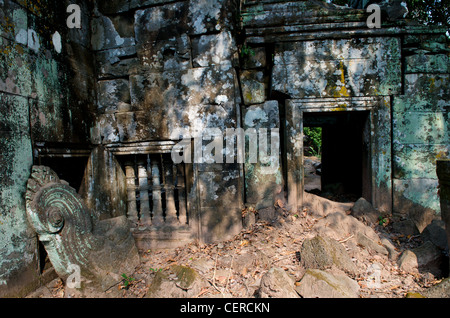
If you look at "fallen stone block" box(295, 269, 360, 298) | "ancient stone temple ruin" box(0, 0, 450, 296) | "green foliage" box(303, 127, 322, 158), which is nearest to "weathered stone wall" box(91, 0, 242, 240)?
"ancient stone temple ruin" box(0, 0, 450, 296)

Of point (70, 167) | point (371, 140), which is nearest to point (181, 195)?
point (70, 167)

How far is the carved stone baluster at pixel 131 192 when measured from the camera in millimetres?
3953

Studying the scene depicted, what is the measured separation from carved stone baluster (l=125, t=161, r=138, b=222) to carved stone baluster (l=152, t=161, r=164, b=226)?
34cm

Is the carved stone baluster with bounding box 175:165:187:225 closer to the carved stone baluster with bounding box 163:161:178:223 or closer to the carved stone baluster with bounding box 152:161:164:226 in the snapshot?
the carved stone baluster with bounding box 163:161:178:223

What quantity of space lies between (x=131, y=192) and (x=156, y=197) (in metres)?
0.45

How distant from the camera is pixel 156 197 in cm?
389

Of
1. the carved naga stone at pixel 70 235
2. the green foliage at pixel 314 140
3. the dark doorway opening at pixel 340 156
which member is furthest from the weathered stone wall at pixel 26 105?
the green foliage at pixel 314 140

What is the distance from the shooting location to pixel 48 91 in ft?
9.90

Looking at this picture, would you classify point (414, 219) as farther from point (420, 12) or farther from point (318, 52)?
point (420, 12)

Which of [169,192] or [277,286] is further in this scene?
[169,192]

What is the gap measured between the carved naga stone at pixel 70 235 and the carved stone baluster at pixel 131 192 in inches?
35.1

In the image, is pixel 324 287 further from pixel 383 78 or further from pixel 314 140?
pixel 314 140

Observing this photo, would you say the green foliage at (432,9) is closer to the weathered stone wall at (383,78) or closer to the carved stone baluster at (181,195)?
the weathered stone wall at (383,78)

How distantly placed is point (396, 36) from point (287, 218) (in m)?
3.30
